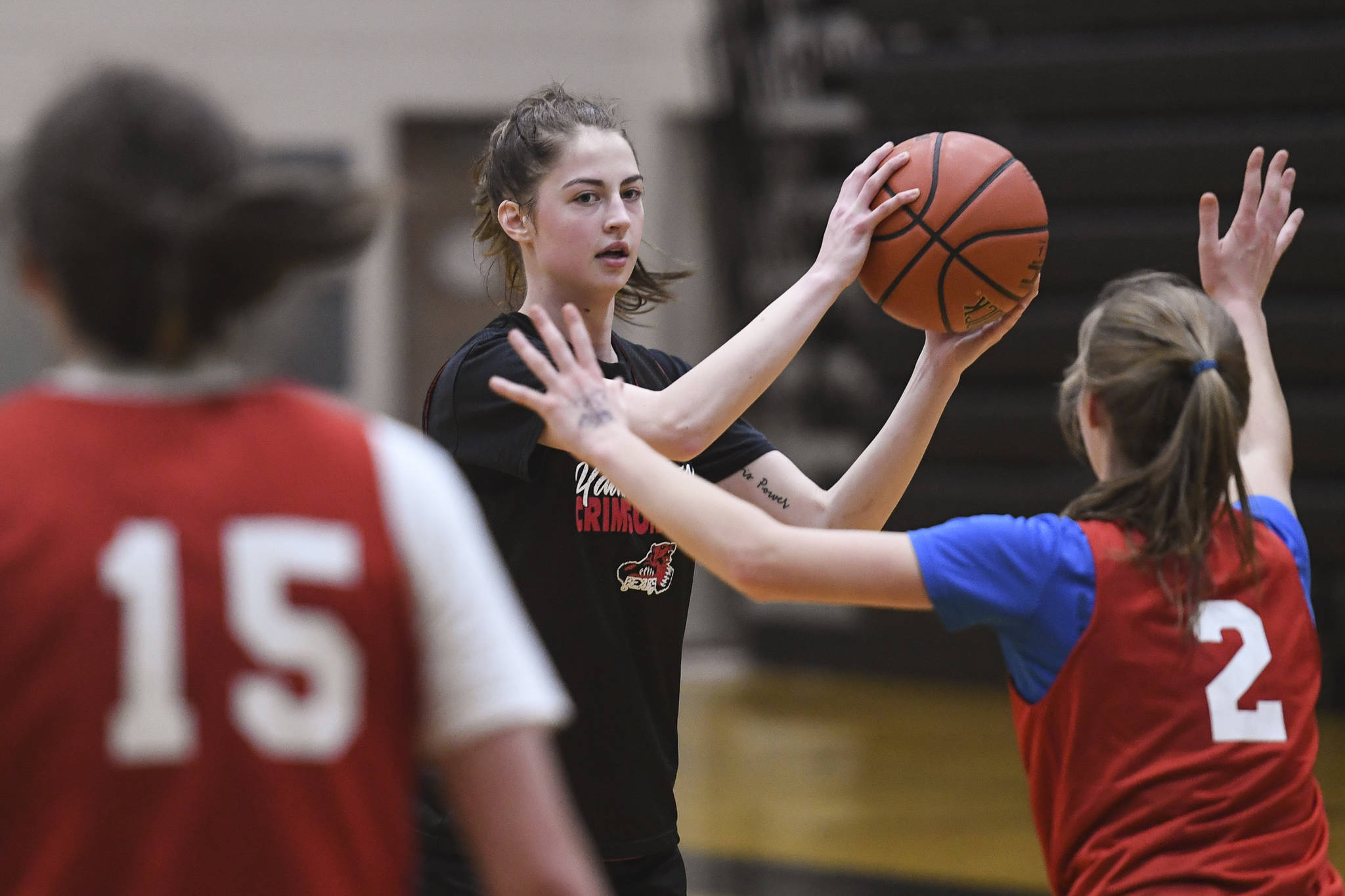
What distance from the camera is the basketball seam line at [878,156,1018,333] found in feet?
8.28

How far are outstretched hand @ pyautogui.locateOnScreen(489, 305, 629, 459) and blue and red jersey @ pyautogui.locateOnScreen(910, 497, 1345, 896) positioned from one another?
426 millimetres

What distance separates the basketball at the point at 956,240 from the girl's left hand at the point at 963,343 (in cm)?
2

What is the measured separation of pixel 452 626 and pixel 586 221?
1.43m

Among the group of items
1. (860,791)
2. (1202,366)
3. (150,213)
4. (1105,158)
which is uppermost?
(1105,158)

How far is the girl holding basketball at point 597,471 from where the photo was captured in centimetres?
233

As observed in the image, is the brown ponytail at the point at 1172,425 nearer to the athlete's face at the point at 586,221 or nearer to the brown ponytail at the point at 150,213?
the athlete's face at the point at 586,221

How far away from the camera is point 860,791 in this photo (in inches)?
243

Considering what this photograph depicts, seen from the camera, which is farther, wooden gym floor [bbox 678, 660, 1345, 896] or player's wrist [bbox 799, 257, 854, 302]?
wooden gym floor [bbox 678, 660, 1345, 896]

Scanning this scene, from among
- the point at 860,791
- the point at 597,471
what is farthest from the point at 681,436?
the point at 860,791

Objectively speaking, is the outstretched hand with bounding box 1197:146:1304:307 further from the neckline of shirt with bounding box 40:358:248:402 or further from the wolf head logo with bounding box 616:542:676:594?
the neckline of shirt with bounding box 40:358:248:402

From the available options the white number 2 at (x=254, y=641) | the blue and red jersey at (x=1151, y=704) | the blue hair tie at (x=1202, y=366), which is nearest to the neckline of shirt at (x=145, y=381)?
the white number 2 at (x=254, y=641)

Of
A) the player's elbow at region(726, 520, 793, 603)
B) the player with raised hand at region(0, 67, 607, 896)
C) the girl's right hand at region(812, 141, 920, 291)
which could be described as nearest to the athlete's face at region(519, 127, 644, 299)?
the girl's right hand at region(812, 141, 920, 291)

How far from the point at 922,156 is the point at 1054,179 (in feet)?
16.7

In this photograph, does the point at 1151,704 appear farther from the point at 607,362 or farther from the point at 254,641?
the point at 254,641
